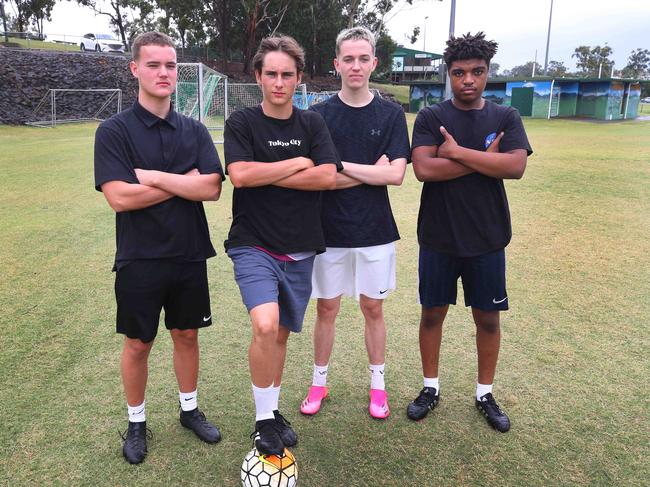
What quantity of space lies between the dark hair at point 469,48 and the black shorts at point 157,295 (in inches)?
70.1

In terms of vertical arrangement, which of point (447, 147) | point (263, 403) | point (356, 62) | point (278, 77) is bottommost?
point (263, 403)

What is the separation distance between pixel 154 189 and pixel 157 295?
55cm

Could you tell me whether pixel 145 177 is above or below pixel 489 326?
above

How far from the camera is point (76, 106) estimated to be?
2944cm

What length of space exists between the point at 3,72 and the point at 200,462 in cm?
3181

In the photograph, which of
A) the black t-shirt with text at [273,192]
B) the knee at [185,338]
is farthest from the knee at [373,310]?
the knee at [185,338]

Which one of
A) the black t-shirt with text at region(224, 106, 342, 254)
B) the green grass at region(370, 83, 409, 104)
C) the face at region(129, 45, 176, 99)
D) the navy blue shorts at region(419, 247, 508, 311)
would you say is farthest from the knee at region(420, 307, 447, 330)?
the green grass at region(370, 83, 409, 104)

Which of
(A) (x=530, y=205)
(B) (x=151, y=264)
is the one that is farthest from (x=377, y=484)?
(A) (x=530, y=205)

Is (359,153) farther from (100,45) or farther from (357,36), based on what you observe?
(100,45)

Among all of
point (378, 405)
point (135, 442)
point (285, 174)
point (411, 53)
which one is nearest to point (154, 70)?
point (285, 174)

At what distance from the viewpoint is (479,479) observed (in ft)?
8.90

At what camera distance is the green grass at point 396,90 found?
54219 millimetres

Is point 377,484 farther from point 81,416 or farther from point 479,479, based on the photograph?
point 81,416

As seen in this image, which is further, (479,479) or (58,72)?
(58,72)
